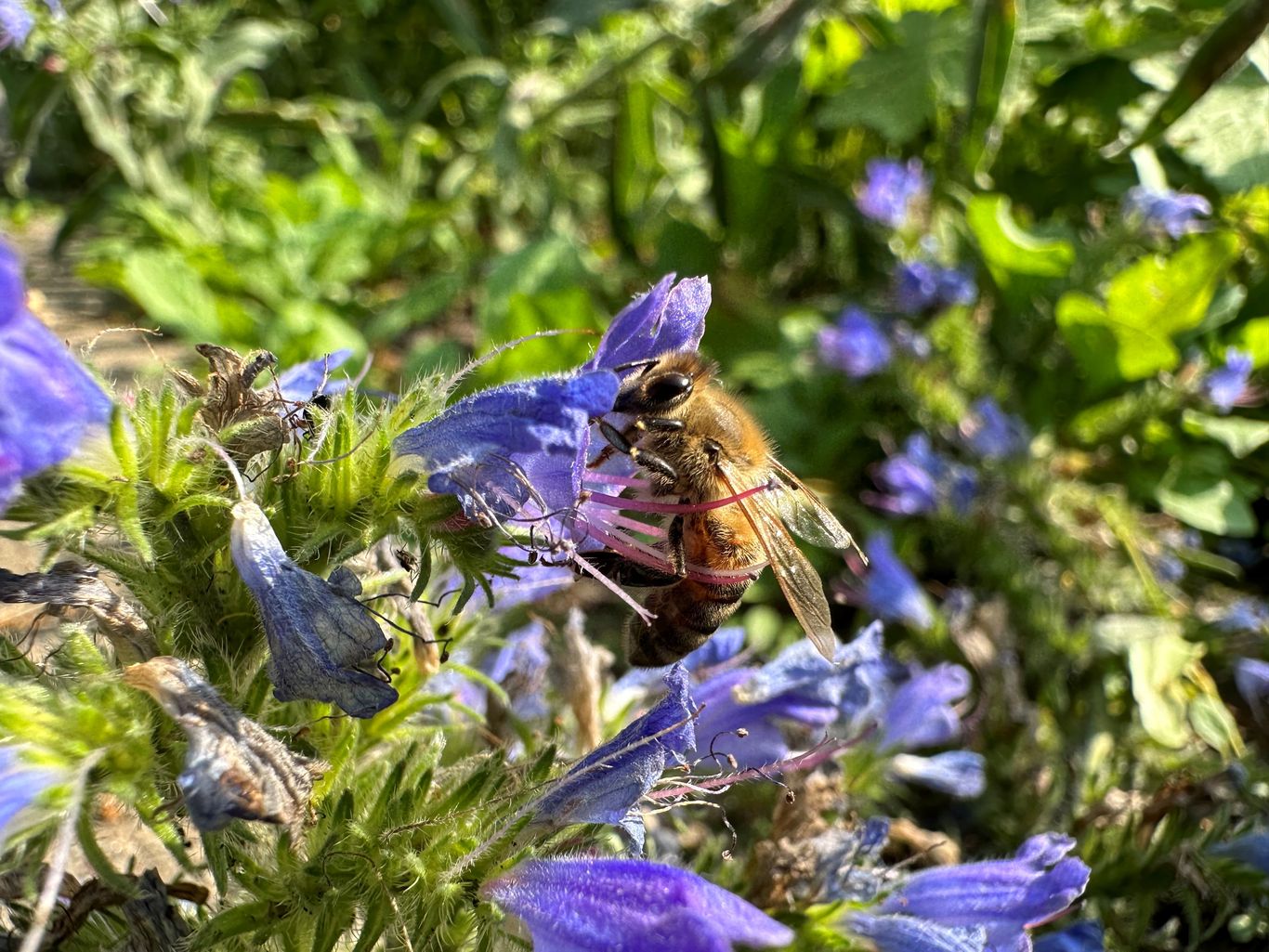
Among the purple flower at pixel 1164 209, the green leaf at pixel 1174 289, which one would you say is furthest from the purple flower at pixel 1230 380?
the purple flower at pixel 1164 209

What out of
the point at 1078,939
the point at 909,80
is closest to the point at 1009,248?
the point at 909,80

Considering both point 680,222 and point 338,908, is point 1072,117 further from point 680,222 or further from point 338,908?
point 338,908

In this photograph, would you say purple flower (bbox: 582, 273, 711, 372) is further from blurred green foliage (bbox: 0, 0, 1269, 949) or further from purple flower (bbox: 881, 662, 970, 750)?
blurred green foliage (bbox: 0, 0, 1269, 949)

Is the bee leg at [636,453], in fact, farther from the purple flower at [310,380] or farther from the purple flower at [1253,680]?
the purple flower at [1253,680]

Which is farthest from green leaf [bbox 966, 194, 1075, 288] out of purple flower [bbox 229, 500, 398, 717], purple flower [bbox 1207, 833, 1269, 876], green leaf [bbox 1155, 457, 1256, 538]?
purple flower [bbox 229, 500, 398, 717]

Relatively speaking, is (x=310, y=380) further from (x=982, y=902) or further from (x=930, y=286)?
(x=930, y=286)

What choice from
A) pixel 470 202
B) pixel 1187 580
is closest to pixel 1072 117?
pixel 1187 580
